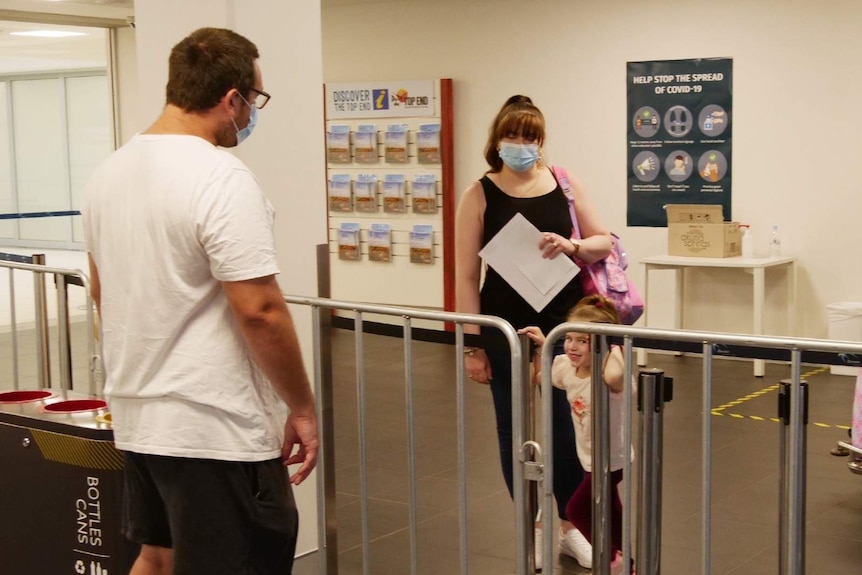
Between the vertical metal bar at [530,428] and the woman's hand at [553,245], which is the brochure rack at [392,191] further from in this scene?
the vertical metal bar at [530,428]

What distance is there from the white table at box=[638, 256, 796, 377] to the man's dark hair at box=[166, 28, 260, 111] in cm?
565

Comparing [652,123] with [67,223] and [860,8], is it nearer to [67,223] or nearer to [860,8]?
[860,8]

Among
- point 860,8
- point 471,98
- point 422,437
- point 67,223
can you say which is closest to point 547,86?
point 471,98

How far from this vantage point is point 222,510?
2.74 m

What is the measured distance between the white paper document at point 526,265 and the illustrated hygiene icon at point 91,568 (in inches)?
65.5

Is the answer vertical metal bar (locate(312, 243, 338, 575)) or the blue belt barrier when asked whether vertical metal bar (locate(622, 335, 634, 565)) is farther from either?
the blue belt barrier

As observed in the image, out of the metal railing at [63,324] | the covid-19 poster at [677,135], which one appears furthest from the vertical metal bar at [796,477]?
the covid-19 poster at [677,135]

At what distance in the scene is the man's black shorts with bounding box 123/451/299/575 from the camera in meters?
2.74

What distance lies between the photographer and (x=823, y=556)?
464cm

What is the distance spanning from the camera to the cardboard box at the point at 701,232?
8.45 meters

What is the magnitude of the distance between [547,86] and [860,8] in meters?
2.66

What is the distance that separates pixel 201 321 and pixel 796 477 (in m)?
Answer: 1.50

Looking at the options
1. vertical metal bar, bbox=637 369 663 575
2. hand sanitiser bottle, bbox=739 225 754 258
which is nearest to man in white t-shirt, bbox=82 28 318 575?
vertical metal bar, bbox=637 369 663 575

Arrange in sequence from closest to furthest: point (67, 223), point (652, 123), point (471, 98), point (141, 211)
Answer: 1. point (141, 211)
2. point (652, 123)
3. point (471, 98)
4. point (67, 223)
